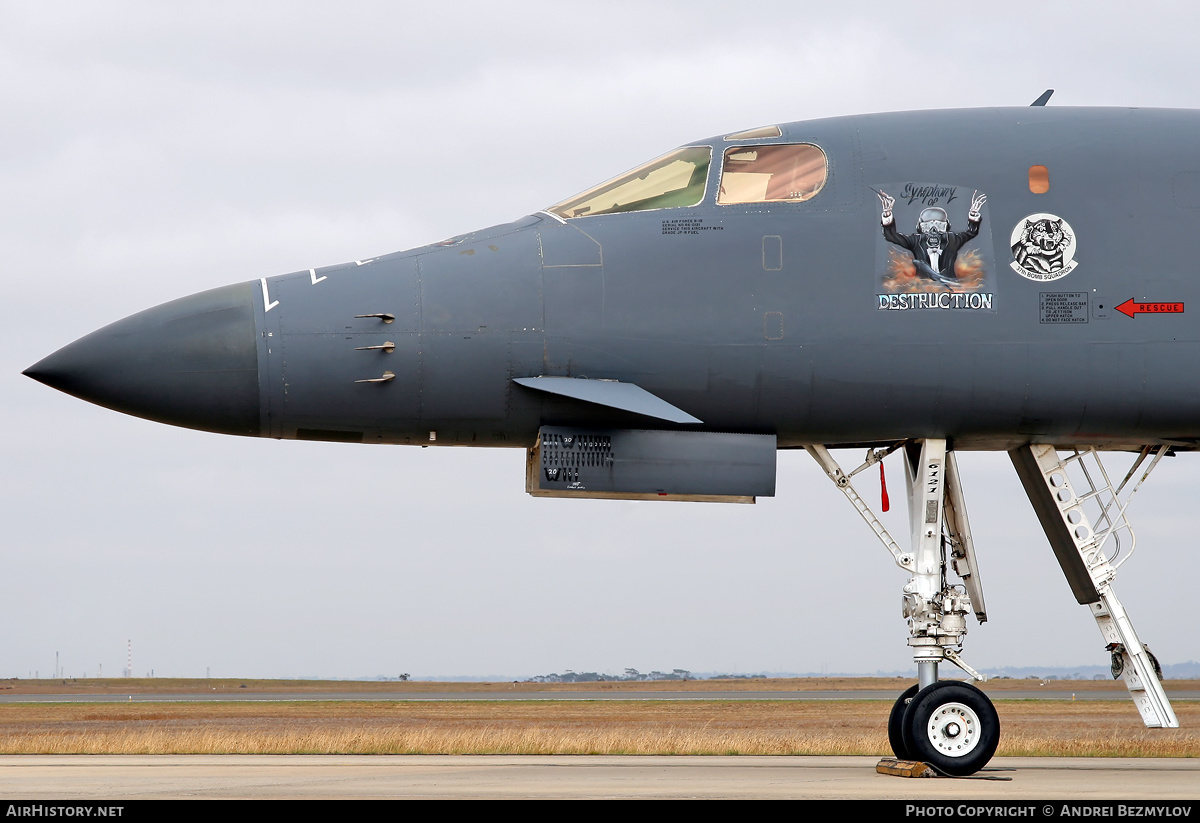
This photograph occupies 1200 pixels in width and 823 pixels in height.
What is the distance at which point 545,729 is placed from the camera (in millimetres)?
29906

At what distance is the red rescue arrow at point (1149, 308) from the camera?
1073 centimetres

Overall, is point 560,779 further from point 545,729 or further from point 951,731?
point 545,729

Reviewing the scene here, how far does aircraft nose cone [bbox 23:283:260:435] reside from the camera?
981cm

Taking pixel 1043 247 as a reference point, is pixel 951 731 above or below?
below

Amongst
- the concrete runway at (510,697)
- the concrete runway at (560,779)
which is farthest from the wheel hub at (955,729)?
the concrete runway at (510,697)

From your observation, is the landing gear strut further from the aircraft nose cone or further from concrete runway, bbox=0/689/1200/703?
concrete runway, bbox=0/689/1200/703

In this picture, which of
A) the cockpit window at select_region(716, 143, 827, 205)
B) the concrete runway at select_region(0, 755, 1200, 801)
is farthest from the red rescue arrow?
the concrete runway at select_region(0, 755, 1200, 801)

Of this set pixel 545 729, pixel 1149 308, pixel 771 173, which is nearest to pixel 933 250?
pixel 771 173

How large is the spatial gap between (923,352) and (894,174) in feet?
5.17

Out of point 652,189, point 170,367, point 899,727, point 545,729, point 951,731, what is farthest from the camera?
point 545,729

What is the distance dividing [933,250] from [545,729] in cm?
2142

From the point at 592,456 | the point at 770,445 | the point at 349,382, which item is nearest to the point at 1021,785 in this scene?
the point at 770,445

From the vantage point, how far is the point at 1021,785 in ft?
32.2

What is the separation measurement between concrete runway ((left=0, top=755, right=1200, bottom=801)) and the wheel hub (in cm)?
28
